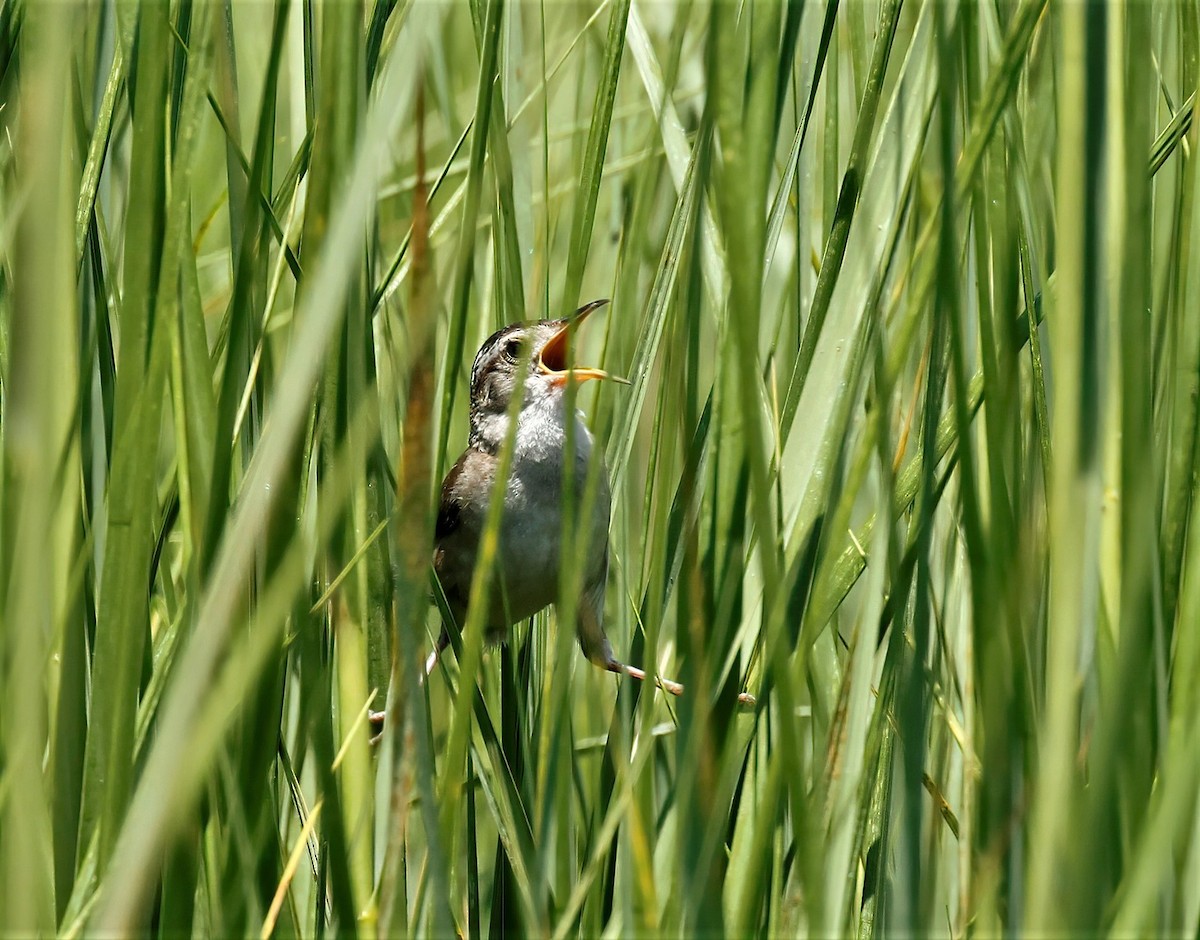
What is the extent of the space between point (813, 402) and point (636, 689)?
2004 mm

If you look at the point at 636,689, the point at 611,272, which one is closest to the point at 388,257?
the point at 611,272

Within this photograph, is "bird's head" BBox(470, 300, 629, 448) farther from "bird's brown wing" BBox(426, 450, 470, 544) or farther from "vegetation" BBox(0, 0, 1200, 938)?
"vegetation" BBox(0, 0, 1200, 938)

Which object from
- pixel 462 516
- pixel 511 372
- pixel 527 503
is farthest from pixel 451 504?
pixel 511 372

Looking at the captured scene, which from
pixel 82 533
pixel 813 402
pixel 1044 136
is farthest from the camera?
pixel 1044 136

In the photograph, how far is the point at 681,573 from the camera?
5.83 feet

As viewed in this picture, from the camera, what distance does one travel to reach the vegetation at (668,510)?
3.66ft

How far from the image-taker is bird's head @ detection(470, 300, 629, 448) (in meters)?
3.27

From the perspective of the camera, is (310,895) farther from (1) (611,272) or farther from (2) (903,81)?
(1) (611,272)

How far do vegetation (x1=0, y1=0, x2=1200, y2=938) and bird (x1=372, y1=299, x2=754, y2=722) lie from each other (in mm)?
854

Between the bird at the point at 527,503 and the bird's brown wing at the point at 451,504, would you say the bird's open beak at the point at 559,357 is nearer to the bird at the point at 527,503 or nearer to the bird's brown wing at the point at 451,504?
the bird at the point at 527,503

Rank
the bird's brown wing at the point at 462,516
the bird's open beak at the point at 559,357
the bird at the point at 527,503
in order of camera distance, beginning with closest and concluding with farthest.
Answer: the bird's open beak at the point at 559,357 → the bird at the point at 527,503 → the bird's brown wing at the point at 462,516

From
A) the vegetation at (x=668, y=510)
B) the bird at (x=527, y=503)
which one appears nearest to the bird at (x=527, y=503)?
the bird at (x=527, y=503)

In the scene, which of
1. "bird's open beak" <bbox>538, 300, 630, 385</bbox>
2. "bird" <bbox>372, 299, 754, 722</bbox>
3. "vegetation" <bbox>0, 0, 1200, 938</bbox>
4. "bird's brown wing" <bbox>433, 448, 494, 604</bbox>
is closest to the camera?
"vegetation" <bbox>0, 0, 1200, 938</bbox>

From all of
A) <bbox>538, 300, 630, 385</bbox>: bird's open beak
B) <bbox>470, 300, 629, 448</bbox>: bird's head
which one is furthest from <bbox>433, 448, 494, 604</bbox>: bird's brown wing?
<bbox>538, 300, 630, 385</bbox>: bird's open beak
